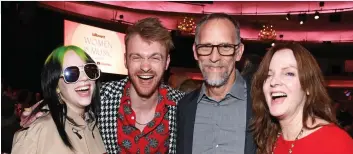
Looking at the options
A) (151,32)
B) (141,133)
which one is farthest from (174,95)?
(151,32)

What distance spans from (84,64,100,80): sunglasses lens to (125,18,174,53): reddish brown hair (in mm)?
524

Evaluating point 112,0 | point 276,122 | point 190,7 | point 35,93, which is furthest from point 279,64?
point 190,7

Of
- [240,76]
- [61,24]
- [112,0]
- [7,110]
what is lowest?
[7,110]

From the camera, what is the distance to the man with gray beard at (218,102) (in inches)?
101

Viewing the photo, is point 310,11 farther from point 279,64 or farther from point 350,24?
point 279,64

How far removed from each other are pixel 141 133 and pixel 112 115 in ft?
0.78

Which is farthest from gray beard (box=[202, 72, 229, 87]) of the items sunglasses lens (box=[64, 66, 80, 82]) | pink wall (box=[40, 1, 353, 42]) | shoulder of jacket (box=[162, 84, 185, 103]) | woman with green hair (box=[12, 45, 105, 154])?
pink wall (box=[40, 1, 353, 42])

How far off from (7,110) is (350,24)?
12.1 m

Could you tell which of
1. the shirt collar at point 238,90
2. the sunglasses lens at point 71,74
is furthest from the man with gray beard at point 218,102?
the sunglasses lens at point 71,74

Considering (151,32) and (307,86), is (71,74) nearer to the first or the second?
(151,32)

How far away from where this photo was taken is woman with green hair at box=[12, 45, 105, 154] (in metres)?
2.12

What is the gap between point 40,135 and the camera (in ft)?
6.93

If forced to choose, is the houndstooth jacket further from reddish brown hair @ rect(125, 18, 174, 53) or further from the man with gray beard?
reddish brown hair @ rect(125, 18, 174, 53)

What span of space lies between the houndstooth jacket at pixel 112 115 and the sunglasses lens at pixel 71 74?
1.85 feet
